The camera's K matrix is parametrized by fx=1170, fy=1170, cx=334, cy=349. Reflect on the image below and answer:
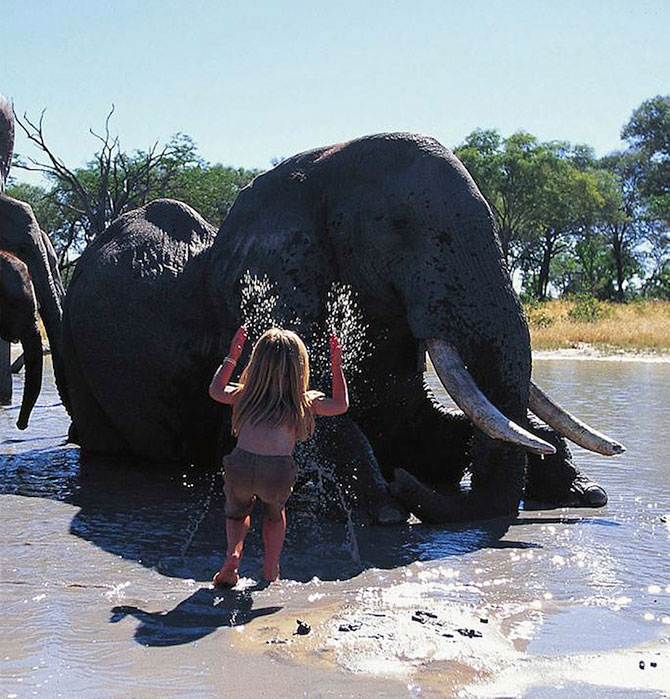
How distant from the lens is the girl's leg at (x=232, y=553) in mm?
4977

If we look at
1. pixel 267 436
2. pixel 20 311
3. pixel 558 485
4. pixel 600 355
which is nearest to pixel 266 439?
pixel 267 436

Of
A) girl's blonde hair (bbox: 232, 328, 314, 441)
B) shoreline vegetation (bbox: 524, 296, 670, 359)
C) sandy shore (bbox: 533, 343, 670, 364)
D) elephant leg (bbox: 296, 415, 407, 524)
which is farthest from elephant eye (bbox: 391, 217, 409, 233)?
shoreline vegetation (bbox: 524, 296, 670, 359)

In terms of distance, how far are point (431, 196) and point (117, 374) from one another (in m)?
2.92

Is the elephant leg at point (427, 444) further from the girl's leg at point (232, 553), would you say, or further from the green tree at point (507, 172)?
the green tree at point (507, 172)

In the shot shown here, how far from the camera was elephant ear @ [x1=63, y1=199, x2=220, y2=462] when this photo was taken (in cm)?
791

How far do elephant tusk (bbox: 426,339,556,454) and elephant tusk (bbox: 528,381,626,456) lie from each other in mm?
501

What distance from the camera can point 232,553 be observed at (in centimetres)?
502

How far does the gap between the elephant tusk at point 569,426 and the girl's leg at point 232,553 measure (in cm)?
236

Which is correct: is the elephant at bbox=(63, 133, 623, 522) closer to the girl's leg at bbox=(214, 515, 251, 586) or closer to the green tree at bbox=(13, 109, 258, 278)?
the girl's leg at bbox=(214, 515, 251, 586)

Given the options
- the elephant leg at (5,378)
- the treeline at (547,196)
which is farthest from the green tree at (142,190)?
the elephant leg at (5,378)

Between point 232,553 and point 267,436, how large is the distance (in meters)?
0.52

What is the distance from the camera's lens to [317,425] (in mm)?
6555

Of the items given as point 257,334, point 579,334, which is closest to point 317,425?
point 257,334

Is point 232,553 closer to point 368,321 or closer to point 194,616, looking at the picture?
point 194,616
